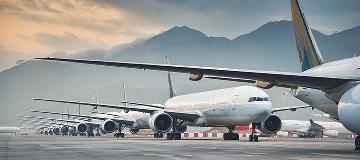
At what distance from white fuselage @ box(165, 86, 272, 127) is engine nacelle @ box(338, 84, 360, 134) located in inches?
834

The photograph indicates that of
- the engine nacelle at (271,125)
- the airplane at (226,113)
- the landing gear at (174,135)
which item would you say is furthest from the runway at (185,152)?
the landing gear at (174,135)

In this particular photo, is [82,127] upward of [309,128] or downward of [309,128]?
upward

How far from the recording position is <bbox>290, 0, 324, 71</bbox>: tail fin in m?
29.6

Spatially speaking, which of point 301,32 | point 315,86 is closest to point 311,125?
point 301,32

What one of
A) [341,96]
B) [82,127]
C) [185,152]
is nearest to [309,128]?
[82,127]

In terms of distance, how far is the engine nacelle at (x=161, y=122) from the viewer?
4622cm

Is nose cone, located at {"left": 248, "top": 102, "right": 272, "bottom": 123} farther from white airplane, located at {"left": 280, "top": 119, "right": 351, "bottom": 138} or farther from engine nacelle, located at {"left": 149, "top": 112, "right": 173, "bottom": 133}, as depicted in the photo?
white airplane, located at {"left": 280, "top": 119, "right": 351, "bottom": 138}

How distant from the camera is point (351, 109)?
20.2 metres

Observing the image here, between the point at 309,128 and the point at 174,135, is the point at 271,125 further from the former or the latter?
the point at 309,128

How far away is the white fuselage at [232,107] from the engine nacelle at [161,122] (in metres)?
3.48

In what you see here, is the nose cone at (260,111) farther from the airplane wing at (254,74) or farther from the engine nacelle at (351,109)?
the engine nacelle at (351,109)

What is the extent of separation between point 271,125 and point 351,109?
951 inches

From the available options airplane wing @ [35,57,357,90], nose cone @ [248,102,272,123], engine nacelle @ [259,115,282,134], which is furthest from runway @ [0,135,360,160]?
engine nacelle @ [259,115,282,134]

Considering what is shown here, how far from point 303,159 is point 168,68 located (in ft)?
22.5
